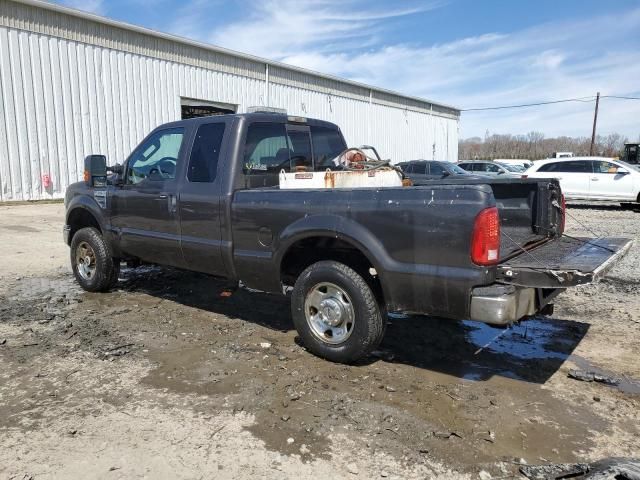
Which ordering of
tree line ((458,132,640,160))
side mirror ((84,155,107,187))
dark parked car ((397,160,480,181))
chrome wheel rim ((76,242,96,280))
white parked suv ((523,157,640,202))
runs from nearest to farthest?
side mirror ((84,155,107,187)) < chrome wheel rim ((76,242,96,280)) < white parked suv ((523,157,640,202)) < dark parked car ((397,160,480,181)) < tree line ((458,132,640,160))

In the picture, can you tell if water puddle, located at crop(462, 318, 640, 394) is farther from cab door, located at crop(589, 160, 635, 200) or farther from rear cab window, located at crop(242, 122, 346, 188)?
cab door, located at crop(589, 160, 635, 200)

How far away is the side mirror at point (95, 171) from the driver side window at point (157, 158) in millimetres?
492

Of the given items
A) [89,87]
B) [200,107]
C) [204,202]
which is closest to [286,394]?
[204,202]

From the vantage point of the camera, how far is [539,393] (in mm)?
3746

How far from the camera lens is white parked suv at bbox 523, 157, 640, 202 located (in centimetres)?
1648

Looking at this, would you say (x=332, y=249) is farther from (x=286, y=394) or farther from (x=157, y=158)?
(x=157, y=158)

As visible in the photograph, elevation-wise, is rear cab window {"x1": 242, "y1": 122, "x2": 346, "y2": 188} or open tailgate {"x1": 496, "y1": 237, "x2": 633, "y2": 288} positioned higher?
rear cab window {"x1": 242, "y1": 122, "x2": 346, "y2": 188}

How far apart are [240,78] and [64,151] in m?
8.33

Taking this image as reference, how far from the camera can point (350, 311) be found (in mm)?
4102

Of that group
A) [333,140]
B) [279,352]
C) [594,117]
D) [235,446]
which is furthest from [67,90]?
[594,117]

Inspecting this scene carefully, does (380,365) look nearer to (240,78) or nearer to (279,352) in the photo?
(279,352)

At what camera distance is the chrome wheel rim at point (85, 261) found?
6453 millimetres

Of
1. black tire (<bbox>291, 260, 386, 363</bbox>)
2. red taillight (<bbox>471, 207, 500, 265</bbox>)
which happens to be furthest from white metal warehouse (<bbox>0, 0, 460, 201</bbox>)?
red taillight (<bbox>471, 207, 500, 265</bbox>)

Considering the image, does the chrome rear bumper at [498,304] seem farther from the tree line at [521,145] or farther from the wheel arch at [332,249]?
the tree line at [521,145]
